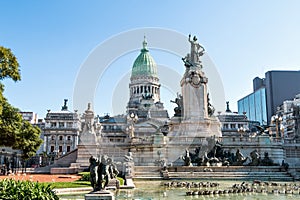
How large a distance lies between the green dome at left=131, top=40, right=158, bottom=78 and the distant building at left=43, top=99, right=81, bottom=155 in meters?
29.3

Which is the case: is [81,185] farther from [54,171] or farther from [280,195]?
[54,171]

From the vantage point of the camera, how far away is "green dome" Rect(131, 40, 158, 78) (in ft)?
363

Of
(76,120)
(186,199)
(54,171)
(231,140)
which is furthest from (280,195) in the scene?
(76,120)

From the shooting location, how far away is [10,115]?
2808 cm

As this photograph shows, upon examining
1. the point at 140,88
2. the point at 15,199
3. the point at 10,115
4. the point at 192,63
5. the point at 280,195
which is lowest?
the point at 280,195

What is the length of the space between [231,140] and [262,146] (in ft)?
12.9

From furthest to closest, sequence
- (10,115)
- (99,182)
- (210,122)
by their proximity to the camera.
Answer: (210,122) → (10,115) → (99,182)

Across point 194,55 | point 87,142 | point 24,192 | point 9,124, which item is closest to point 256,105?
point 194,55

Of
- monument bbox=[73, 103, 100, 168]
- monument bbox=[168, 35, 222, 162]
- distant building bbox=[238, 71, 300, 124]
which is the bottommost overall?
monument bbox=[73, 103, 100, 168]

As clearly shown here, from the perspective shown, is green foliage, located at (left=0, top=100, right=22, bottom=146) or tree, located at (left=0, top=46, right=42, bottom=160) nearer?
tree, located at (left=0, top=46, right=42, bottom=160)

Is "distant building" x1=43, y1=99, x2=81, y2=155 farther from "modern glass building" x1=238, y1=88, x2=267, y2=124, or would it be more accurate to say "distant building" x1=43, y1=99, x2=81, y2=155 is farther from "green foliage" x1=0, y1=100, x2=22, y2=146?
"modern glass building" x1=238, y1=88, x2=267, y2=124

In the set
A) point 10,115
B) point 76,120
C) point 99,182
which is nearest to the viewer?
point 99,182

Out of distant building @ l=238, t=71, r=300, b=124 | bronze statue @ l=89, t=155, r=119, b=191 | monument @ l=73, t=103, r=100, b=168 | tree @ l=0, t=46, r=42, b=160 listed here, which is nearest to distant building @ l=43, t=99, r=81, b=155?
monument @ l=73, t=103, r=100, b=168

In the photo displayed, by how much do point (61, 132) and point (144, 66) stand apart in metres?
37.6
